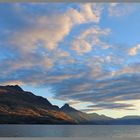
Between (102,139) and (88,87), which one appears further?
(88,87)

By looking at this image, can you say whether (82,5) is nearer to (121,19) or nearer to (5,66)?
(121,19)

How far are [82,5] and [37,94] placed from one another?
912 mm

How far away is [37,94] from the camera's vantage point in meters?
3.88

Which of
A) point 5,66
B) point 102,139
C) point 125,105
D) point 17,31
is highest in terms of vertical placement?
point 17,31

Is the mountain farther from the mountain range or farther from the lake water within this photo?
the lake water

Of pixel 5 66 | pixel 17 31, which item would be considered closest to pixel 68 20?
pixel 17 31

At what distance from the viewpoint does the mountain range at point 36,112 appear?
3.83m

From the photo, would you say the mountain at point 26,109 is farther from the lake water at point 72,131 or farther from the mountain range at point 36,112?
the lake water at point 72,131

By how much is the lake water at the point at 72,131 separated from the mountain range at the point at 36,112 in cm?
7

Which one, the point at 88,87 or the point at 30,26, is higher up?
the point at 30,26

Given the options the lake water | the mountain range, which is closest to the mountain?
the mountain range

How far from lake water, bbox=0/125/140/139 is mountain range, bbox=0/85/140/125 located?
0.21 ft

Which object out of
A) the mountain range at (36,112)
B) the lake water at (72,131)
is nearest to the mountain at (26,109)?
the mountain range at (36,112)

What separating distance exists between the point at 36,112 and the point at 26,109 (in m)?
0.11
